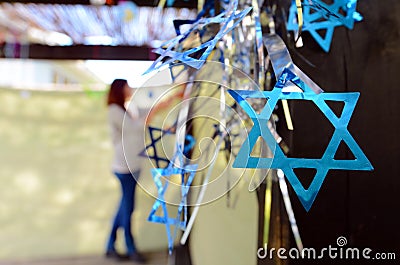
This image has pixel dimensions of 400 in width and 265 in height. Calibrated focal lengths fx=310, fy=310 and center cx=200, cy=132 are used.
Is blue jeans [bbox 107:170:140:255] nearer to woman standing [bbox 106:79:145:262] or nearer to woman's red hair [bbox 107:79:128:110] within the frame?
woman standing [bbox 106:79:145:262]

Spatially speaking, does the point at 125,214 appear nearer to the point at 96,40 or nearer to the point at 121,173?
the point at 121,173

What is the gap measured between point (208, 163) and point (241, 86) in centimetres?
12

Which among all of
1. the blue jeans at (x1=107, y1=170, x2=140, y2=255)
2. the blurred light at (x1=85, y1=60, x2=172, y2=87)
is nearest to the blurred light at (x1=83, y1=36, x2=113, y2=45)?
the blurred light at (x1=85, y1=60, x2=172, y2=87)

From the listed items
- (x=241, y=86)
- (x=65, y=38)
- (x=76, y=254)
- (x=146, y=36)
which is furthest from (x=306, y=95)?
(x=76, y=254)

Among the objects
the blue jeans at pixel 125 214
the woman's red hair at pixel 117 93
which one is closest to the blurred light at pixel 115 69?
the woman's red hair at pixel 117 93

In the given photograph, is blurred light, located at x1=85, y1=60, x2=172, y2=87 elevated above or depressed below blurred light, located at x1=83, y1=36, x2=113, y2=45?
below

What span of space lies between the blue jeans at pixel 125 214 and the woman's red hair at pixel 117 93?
0.53 ft

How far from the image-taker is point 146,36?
0.66 meters

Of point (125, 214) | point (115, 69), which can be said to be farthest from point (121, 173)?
point (115, 69)

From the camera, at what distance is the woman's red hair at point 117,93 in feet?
2.05

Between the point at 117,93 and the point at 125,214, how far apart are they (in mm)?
303

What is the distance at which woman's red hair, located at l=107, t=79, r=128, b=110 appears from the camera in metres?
0.62

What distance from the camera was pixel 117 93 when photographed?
655 millimetres

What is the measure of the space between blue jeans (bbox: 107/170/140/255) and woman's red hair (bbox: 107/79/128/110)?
0.16m
